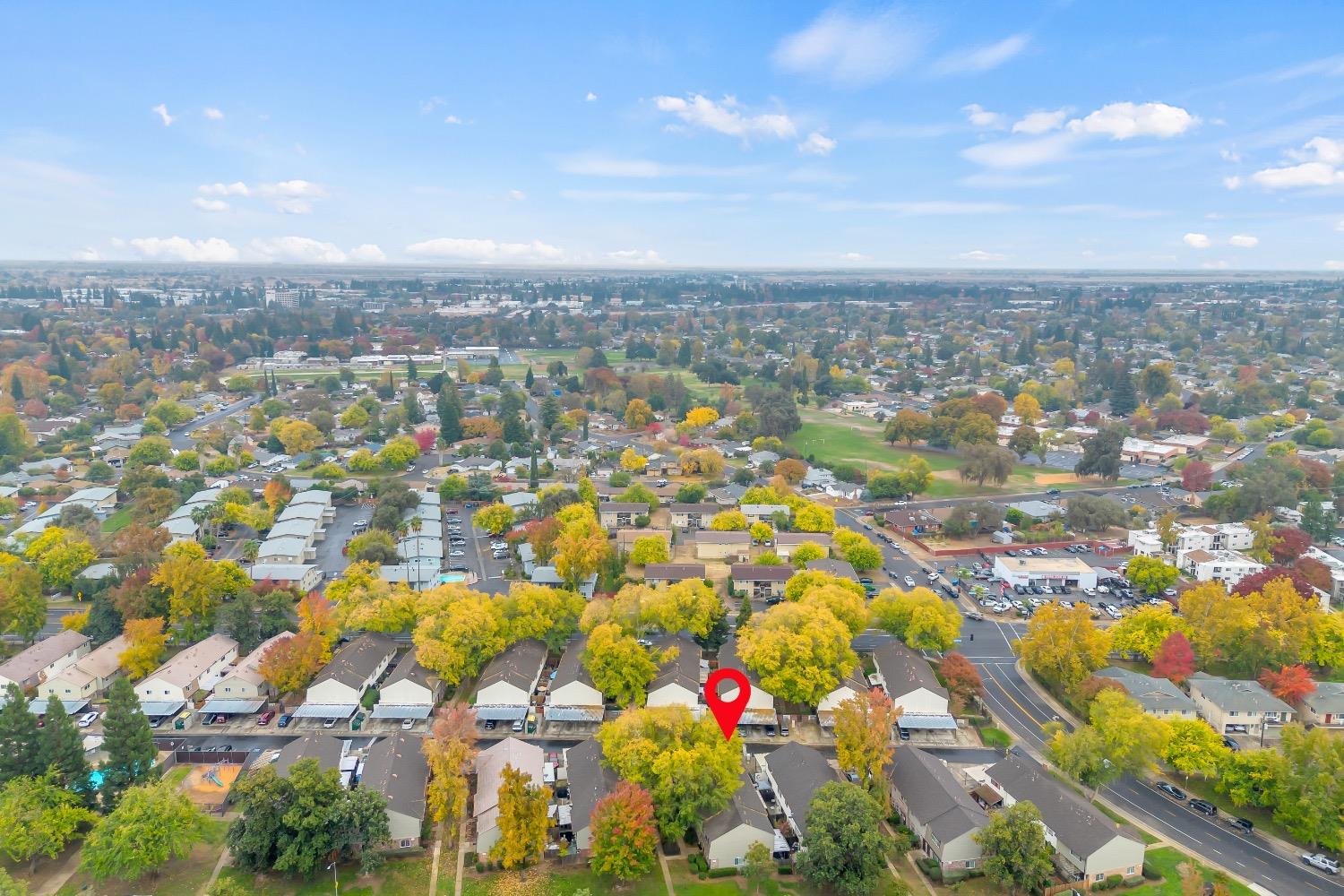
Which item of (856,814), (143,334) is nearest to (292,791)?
(856,814)

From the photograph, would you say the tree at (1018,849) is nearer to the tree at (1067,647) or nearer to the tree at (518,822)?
the tree at (1067,647)

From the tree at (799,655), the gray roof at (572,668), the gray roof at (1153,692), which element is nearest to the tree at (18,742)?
the gray roof at (572,668)

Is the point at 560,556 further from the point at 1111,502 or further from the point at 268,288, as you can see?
the point at 268,288

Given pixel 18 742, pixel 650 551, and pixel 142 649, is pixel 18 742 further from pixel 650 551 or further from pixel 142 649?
pixel 650 551

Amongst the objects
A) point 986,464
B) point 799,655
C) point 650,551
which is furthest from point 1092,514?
point 799,655

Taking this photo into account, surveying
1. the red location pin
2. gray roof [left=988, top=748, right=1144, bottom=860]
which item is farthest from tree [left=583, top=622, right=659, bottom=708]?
gray roof [left=988, top=748, right=1144, bottom=860]
